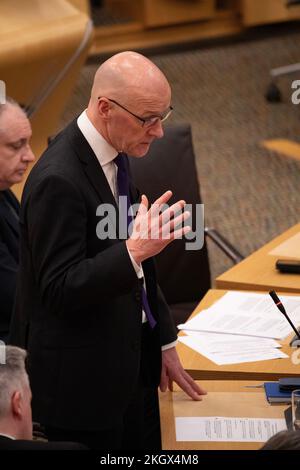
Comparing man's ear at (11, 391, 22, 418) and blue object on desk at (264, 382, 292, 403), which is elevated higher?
blue object on desk at (264, 382, 292, 403)

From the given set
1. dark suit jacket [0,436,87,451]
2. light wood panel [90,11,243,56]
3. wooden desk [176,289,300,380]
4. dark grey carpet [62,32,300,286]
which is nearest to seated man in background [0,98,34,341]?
wooden desk [176,289,300,380]

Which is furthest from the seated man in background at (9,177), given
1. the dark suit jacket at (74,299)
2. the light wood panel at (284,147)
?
the light wood panel at (284,147)

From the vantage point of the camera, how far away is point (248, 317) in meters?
3.03

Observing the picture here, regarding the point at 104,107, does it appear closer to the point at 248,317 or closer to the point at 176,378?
the point at 176,378

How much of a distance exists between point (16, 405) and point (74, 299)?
31 cm

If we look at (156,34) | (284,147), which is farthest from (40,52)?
(156,34)

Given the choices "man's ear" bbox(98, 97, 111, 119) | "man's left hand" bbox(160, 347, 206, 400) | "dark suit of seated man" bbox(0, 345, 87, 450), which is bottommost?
"dark suit of seated man" bbox(0, 345, 87, 450)

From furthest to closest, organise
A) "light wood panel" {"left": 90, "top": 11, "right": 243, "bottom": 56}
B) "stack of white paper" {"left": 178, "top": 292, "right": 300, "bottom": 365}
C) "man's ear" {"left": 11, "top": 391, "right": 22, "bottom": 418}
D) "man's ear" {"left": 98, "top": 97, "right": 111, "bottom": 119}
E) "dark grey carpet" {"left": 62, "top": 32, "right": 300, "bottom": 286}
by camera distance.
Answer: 1. "light wood panel" {"left": 90, "top": 11, "right": 243, "bottom": 56}
2. "dark grey carpet" {"left": 62, "top": 32, "right": 300, "bottom": 286}
3. "stack of white paper" {"left": 178, "top": 292, "right": 300, "bottom": 365}
4. "man's ear" {"left": 98, "top": 97, "right": 111, "bottom": 119}
5. "man's ear" {"left": 11, "top": 391, "right": 22, "bottom": 418}

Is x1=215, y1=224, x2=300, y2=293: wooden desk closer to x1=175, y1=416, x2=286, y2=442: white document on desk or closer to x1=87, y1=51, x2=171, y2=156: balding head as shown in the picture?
x1=175, y1=416, x2=286, y2=442: white document on desk

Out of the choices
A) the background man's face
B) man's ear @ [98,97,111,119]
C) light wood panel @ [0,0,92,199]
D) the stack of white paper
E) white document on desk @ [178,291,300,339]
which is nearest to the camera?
man's ear @ [98,97,111,119]

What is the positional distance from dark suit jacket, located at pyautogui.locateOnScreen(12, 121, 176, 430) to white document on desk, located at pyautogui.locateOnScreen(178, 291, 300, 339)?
1.46 ft

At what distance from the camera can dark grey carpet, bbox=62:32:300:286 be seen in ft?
17.9
